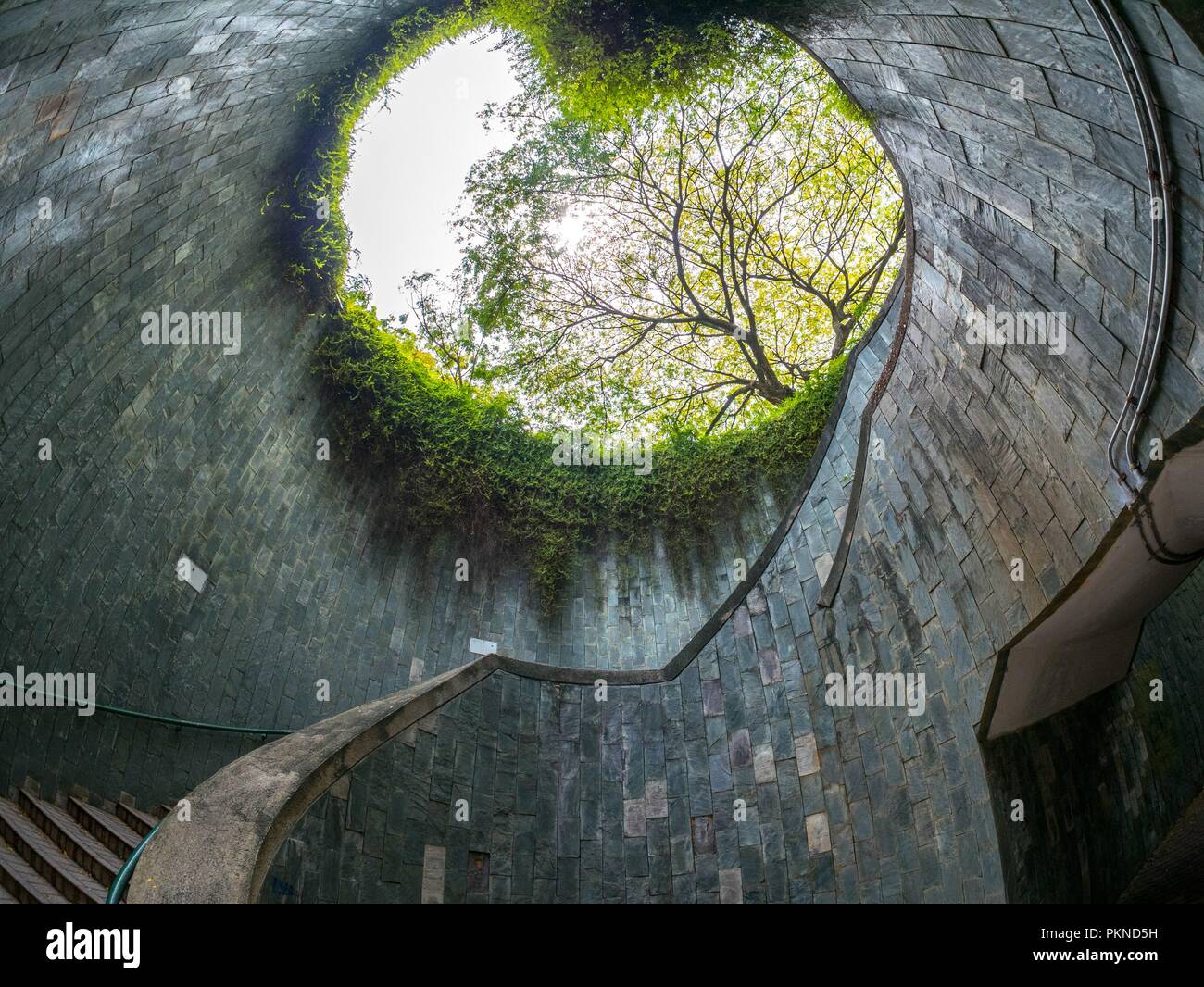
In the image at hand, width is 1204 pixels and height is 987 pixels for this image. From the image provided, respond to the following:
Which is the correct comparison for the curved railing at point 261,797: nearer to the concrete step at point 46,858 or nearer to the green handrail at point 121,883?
the green handrail at point 121,883

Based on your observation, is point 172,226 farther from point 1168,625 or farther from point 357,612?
point 1168,625

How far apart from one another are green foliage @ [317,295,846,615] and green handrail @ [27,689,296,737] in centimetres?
343

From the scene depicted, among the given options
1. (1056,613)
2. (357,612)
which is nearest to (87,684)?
(357,612)

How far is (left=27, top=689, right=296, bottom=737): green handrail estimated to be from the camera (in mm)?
6133

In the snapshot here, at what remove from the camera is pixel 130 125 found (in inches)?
214

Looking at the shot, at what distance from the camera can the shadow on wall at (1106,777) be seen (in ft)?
15.8

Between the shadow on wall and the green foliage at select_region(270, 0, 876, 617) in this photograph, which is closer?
the shadow on wall

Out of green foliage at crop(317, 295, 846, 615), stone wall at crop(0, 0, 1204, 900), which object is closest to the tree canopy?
green foliage at crop(317, 295, 846, 615)

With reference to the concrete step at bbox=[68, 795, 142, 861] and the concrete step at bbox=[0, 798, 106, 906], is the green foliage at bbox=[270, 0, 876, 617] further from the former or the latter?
the concrete step at bbox=[0, 798, 106, 906]

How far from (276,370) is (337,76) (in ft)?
10.4

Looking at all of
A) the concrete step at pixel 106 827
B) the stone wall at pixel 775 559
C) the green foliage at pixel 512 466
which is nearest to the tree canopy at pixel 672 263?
the green foliage at pixel 512 466

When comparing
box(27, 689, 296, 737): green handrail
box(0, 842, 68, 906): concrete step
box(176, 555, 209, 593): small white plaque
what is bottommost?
box(0, 842, 68, 906): concrete step

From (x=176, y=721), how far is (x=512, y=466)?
5.60 m

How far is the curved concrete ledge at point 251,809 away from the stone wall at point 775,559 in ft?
0.68
